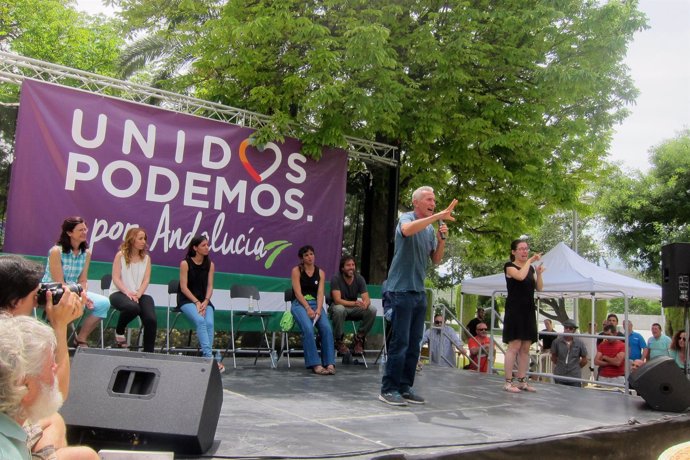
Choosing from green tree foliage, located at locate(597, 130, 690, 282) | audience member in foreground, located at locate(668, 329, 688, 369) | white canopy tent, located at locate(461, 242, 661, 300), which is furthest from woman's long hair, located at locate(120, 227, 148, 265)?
green tree foliage, located at locate(597, 130, 690, 282)

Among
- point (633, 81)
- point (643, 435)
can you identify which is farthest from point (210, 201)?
point (633, 81)

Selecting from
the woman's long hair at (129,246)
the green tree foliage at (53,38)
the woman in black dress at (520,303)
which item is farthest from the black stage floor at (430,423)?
the green tree foliage at (53,38)

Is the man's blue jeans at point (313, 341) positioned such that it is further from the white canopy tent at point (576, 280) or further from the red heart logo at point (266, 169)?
the white canopy tent at point (576, 280)

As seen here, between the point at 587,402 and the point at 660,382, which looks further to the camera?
the point at 587,402

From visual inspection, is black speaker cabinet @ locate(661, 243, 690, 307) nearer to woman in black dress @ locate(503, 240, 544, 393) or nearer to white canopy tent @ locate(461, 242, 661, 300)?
woman in black dress @ locate(503, 240, 544, 393)

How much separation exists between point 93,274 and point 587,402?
532 cm

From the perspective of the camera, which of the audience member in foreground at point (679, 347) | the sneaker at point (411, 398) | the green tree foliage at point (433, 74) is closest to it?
the sneaker at point (411, 398)

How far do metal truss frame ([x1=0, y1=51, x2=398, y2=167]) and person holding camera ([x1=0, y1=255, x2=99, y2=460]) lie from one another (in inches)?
171

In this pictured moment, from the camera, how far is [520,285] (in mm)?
5887

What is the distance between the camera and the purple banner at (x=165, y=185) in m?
6.52

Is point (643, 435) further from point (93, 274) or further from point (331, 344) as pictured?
point (93, 274)

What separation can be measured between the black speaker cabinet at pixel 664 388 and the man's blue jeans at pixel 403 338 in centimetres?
208

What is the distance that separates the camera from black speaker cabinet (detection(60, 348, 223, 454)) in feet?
9.38

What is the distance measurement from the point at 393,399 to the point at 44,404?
334cm
